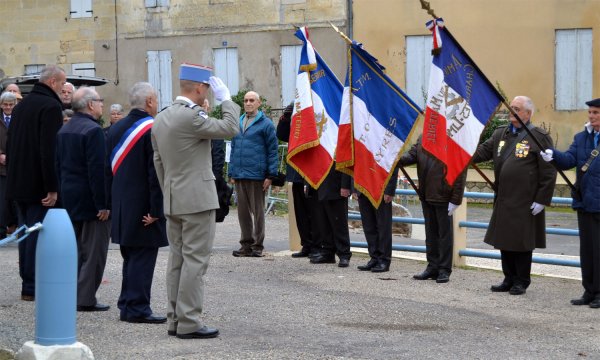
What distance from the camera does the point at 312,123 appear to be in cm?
1334

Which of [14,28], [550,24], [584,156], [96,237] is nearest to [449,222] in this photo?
[584,156]

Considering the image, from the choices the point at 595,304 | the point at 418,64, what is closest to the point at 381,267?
the point at 595,304

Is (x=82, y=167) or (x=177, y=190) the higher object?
(x=82, y=167)

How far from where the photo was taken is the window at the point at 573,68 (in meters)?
27.3

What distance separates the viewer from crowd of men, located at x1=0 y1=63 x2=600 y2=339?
8.45m

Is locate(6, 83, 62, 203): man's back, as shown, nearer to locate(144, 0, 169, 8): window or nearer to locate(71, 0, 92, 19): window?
locate(144, 0, 169, 8): window

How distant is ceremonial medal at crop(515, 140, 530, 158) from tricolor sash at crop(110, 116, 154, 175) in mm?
3946

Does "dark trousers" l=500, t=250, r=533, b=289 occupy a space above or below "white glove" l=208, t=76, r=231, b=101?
below

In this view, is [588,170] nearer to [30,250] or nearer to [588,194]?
[588,194]

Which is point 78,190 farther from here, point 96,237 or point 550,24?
point 550,24

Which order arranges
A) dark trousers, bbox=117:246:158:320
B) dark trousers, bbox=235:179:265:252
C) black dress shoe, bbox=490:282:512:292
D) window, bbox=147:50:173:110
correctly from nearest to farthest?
1. dark trousers, bbox=117:246:158:320
2. black dress shoe, bbox=490:282:512:292
3. dark trousers, bbox=235:179:265:252
4. window, bbox=147:50:173:110

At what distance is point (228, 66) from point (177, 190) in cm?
2265

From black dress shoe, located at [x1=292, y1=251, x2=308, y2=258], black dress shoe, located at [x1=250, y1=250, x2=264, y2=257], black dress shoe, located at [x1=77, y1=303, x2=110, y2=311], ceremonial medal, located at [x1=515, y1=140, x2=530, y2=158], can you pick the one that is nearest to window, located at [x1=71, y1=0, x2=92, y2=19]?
black dress shoe, located at [x1=250, y1=250, x2=264, y2=257]

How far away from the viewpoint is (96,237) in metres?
9.78
